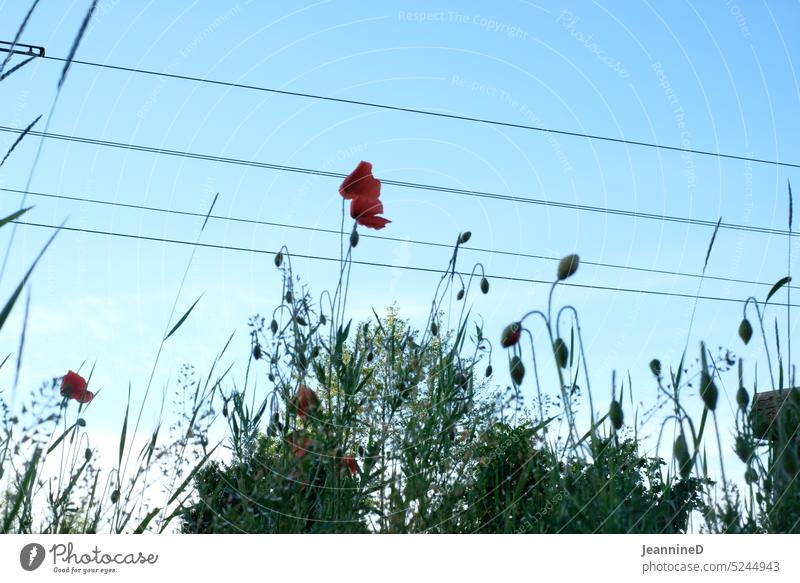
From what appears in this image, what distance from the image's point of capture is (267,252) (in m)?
2.02

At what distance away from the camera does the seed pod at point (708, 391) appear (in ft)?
5.58

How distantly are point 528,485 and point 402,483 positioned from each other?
47 centimetres

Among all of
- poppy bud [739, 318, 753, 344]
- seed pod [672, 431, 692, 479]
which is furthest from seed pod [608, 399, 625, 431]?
poppy bud [739, 318, 753, 344]

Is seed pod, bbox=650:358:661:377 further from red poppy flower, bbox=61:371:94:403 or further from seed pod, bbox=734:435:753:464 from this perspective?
red poppy flower, bbox=61:371:94:403

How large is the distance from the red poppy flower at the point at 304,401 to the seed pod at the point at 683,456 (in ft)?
2.49

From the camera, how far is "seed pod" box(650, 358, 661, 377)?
1778mm

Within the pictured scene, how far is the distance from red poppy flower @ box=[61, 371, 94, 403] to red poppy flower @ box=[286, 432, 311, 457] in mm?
430

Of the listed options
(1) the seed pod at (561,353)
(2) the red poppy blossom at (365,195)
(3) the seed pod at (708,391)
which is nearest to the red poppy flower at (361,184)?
(2) the red poppy blossom at (365,195)

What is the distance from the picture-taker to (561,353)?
68.1 inches
